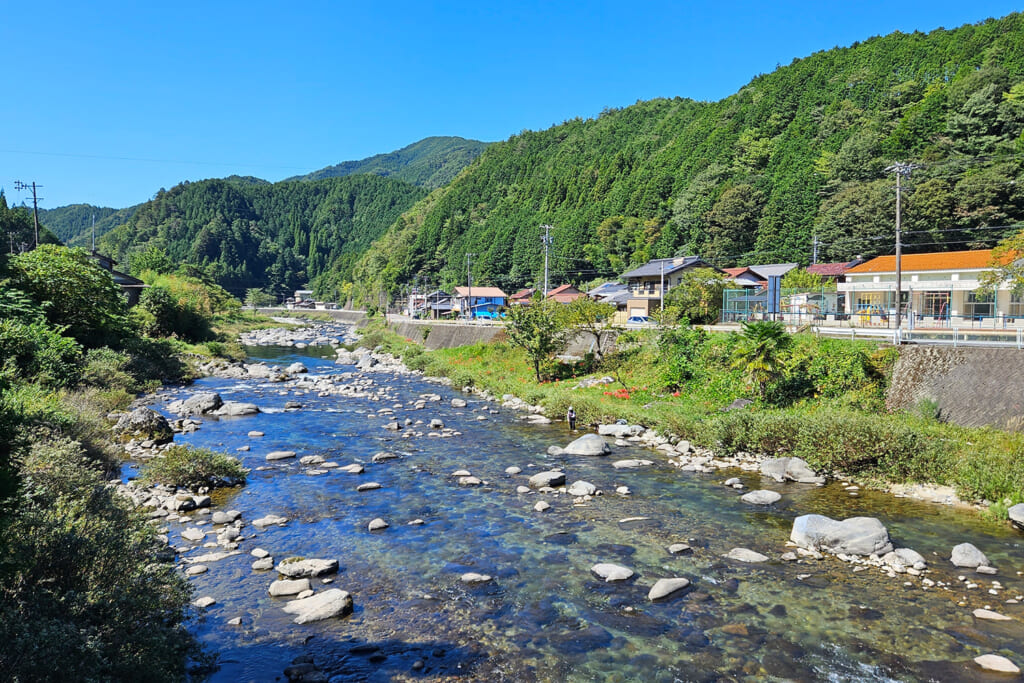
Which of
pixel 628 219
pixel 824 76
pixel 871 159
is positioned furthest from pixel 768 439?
pixel 824 76

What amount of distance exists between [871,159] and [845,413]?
71.8m

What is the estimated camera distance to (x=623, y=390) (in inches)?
1097

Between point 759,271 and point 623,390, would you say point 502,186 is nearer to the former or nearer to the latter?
point 759,271

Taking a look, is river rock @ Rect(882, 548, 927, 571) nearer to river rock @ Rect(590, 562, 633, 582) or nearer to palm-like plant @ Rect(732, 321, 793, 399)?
river rock @ Rect(590, 562, 633, 582)

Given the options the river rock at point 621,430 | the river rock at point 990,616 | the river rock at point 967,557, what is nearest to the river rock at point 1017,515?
the river rock at point 967,557

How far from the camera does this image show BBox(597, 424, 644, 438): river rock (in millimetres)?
22328

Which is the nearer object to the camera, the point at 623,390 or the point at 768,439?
the point at 768,439

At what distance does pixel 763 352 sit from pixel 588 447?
27.7 ft

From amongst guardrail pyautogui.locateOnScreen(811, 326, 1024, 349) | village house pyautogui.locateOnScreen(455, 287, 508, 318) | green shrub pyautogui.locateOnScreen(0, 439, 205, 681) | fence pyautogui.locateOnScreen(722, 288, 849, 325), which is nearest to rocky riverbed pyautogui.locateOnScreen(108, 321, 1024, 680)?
green shrub pyautogui.locateOnScreen(0, 439, 205, 681)

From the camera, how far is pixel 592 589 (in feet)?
34.0

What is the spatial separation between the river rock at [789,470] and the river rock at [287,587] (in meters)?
13.5

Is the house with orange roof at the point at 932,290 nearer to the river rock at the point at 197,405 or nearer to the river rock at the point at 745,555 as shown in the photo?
the river rock at the point at 745,555

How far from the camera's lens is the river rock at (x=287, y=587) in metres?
9.82

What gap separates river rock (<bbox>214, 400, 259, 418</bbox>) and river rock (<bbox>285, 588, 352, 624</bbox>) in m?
19.1
